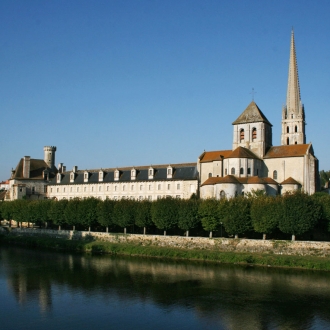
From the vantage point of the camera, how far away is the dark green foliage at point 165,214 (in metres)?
40.1

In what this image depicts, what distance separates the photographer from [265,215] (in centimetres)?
3519

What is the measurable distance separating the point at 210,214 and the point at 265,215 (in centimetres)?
487

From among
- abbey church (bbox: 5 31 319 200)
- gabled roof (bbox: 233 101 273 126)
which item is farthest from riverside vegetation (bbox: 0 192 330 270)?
gabled roof (bbox: 233 101 273 126)

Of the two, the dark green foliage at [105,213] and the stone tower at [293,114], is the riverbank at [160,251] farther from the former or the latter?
the stone tower at [293,114]

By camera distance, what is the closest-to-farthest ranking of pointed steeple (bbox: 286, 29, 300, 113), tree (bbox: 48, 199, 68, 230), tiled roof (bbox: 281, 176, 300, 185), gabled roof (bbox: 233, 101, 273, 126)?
tiled roof (bbox: 281, 176, 300, 185), tree (bbox: 48, 199, 68, 230), gabled roof (bbox: 233, 101, 273, 126), pointed steeple (bbox: 286, 29, 300, 113)

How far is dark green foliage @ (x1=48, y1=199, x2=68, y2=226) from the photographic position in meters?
48.5

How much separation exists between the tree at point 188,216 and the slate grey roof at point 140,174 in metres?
12.8

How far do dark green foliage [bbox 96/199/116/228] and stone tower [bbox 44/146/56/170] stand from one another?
2850 cm

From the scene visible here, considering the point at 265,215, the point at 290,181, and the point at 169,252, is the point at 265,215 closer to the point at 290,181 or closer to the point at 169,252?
the point at 169,252

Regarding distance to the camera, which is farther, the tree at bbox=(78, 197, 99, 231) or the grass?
the tree at bbox=(78, 197, 99, 231)


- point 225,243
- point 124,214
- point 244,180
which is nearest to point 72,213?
point 124,214

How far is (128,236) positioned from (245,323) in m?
23.1

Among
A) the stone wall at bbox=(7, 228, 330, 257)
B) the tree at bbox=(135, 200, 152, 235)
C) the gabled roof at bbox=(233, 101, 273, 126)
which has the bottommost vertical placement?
the stone wall at bbox=(7, 228, 330, 257)

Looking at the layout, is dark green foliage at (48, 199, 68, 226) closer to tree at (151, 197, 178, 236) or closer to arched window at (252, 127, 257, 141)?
tree at (151, 197, 178, 236)
